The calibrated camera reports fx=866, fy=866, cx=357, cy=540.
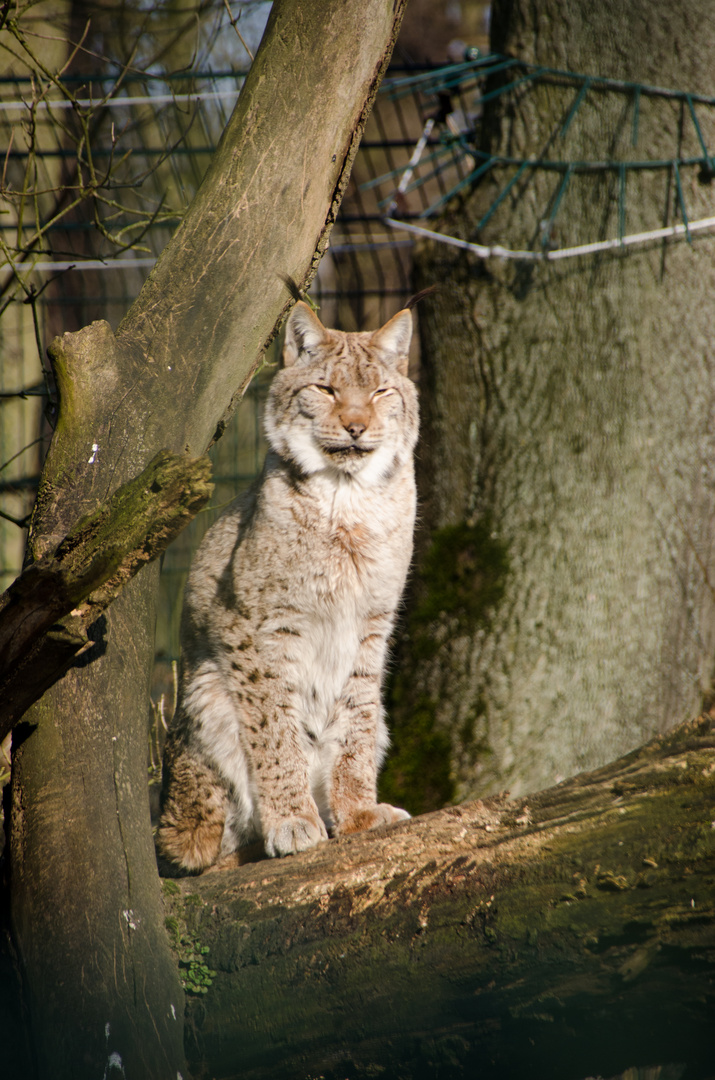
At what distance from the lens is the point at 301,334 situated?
3646mm

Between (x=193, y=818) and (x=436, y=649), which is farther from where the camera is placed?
(x=436, y=649)

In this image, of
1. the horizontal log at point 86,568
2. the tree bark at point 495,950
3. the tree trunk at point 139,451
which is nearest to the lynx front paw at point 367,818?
the tree bark at point 495,950

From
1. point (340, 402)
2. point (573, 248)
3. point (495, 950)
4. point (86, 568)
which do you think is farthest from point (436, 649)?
point (86, 568)

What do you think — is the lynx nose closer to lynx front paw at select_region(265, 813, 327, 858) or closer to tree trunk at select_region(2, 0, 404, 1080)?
tree trunk at select_region(2, 0, 404, 1080)

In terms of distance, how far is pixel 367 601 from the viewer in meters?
3.50

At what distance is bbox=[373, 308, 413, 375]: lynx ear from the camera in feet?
12.1

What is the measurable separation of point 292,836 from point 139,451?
1.53 metres

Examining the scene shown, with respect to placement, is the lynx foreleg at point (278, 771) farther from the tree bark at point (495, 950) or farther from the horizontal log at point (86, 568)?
the horizontal log at point (86, 568)

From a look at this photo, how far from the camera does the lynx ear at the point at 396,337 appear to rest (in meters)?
3.69

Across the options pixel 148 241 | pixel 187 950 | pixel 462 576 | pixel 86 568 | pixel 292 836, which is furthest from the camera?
pixel 148 241

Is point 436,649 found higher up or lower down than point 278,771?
higher up

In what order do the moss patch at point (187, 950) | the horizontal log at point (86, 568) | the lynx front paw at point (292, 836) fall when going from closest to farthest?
the horizontal log at point (86, 568) < the moss patch at point (187, 950) < the lynx front paw at point (292, 836)

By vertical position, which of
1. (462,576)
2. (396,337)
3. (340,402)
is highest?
(396,337)

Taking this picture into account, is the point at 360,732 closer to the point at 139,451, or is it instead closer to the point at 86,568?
the point at 139,451
